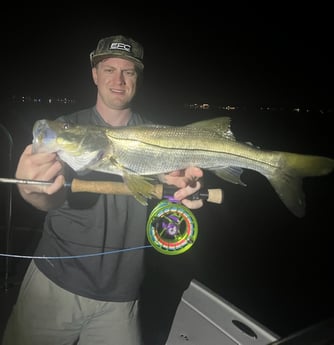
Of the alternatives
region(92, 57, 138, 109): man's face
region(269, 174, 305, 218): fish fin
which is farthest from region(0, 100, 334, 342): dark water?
region(269, 174, 305, 218): fish fin

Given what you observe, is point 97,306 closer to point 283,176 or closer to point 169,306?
point 283,176

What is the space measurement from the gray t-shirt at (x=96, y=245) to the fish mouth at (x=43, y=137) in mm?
407

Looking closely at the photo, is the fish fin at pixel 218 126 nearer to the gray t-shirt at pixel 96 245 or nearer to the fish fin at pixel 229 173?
the fish fin at pixel 229 173

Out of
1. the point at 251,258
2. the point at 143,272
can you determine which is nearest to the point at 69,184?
the point at 143,272

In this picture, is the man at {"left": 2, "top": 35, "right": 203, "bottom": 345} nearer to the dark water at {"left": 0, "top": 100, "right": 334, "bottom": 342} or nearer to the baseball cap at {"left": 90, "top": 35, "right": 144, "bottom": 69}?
the baseball cap at {"left": 90, "top": 35, "right": 144, "bottom": 69}

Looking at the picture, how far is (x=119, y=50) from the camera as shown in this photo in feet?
8.75

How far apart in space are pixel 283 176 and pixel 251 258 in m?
7.99

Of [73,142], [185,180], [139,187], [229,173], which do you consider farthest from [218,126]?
[73,142]

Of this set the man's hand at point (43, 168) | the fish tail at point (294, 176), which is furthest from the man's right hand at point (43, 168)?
the fish tail at point (294, 176)

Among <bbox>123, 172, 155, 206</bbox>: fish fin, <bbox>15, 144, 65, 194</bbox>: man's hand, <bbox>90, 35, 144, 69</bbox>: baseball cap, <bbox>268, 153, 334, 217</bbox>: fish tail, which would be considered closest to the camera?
<bbox>15, 144, 65, 194</bbox>: man's hand

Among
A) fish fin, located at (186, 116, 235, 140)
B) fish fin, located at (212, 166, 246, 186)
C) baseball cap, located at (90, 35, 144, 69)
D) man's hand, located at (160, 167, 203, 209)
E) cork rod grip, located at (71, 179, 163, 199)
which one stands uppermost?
baseball cap, located at (90, 35, 144, 69)

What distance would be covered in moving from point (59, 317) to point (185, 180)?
1378 mm

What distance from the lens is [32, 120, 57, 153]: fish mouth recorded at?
2.18 m

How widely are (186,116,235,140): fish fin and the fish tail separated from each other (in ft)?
1.41
